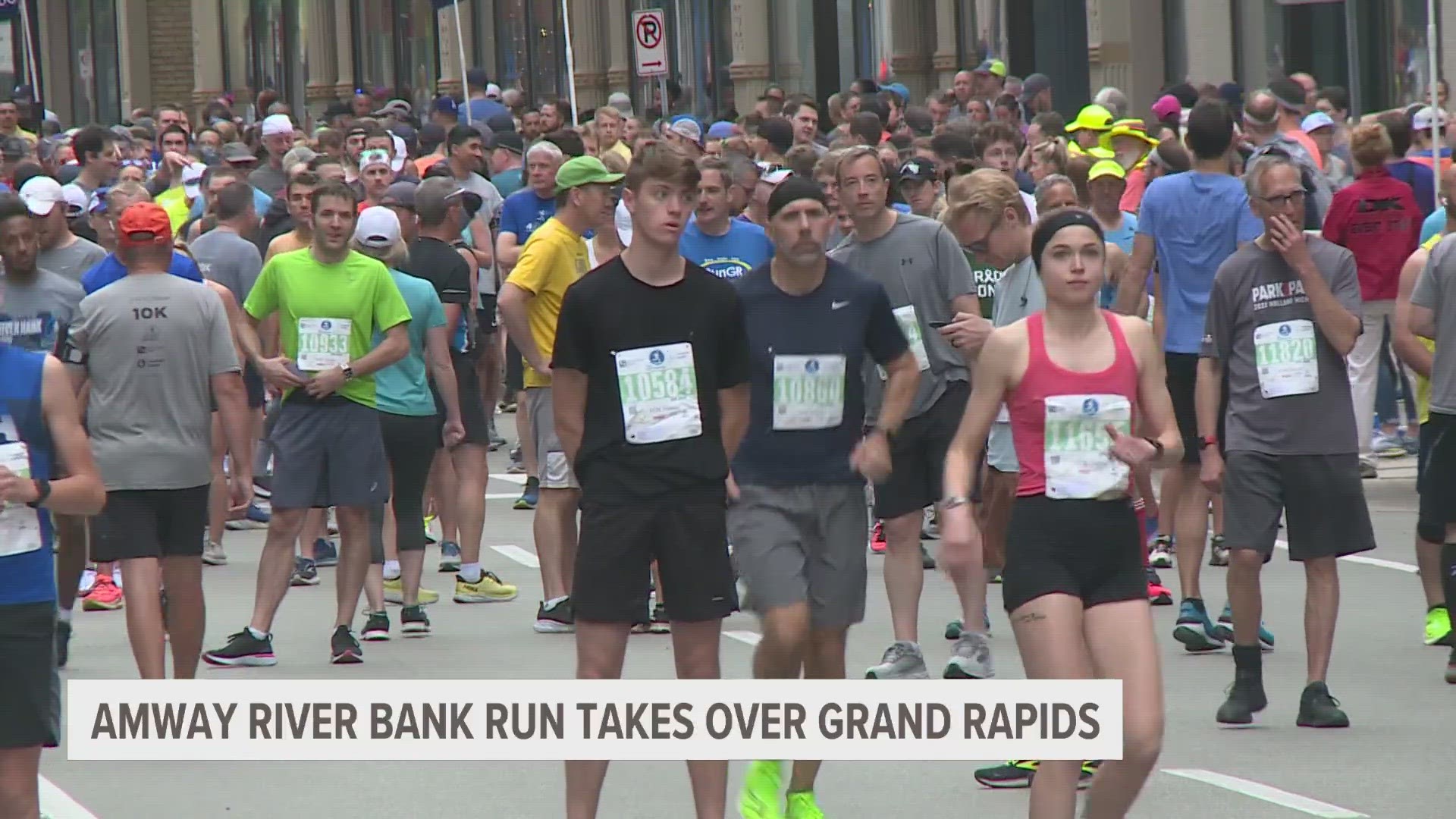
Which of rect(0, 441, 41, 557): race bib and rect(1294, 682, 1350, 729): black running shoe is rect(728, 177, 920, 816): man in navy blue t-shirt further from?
rect(0, 441, 41, 557): race bib

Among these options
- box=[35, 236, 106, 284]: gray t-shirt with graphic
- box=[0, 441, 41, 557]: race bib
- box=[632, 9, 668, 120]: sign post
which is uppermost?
box=[632, 9, 668, 120]: sign post

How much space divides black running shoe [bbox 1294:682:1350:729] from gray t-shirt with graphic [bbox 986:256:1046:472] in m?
1.68

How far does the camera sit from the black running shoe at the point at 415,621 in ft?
38.8

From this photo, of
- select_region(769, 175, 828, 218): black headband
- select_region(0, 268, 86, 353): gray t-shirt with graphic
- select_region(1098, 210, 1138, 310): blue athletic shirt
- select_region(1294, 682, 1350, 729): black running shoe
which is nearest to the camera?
select_region(769, 175, 828, 218): black headband

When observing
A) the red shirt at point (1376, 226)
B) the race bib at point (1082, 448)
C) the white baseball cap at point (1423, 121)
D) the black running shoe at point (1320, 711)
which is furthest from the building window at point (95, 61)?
the race bib at point (1082, 448)

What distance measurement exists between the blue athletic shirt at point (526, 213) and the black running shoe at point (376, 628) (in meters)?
4.10

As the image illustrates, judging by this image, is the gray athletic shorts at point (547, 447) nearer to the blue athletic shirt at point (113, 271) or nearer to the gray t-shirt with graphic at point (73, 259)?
the blue athletic shirt at point (113, 271)

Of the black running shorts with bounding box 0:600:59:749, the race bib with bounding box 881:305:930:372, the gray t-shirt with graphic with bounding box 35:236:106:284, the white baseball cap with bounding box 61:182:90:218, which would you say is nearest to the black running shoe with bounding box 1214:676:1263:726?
the race bib with bounding box 881:305:930:372

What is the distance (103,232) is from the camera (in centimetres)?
1479

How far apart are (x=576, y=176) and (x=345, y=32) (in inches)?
2064

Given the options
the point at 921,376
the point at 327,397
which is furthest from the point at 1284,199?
the point at 327,397

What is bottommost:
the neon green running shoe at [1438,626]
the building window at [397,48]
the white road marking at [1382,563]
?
the white road marking at [1382,563]

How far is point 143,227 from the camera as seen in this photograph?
9375 millimetres

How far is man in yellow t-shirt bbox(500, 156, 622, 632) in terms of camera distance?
1133 cm
